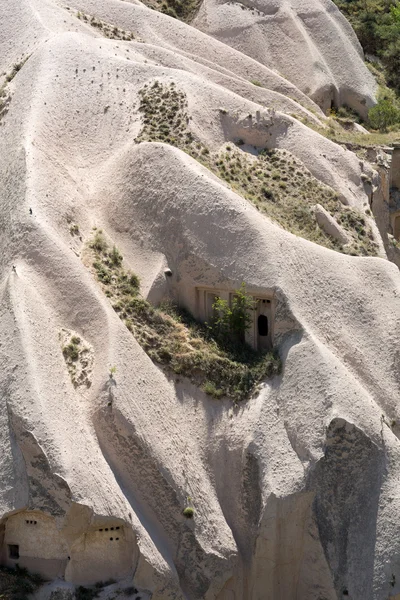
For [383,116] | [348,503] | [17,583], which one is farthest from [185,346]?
[383,116]

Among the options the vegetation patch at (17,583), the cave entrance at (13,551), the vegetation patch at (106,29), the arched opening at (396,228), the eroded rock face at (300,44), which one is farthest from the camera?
the eroded rock face at (300,44)

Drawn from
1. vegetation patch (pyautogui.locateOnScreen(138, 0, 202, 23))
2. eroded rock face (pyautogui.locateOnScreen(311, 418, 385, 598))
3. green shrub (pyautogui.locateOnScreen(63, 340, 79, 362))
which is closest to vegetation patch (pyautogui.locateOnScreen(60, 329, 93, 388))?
green shrub (pyautogui.locateOnScreen(63, 340, 79, 362))

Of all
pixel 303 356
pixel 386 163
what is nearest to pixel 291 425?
pixel 303 356

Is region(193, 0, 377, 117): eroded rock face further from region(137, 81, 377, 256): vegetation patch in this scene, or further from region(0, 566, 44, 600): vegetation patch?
region(0, 566, 44, 600): vegetation patch

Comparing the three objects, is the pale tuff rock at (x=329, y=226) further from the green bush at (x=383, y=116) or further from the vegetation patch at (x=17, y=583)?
the vegetation patch at (x=17, y=583)

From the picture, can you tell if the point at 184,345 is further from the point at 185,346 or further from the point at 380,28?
the point at 380,28

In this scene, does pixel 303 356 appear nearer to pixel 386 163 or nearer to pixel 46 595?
pixel 46 595

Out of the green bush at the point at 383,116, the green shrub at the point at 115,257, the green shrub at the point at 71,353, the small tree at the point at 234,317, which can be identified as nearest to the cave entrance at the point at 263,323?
the small tree at the point at 234,317

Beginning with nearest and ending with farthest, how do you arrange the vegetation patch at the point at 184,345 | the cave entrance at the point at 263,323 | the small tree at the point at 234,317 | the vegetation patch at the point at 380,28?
the vegetation patch at the point at 184,345 → the small tree at the point at 234,317 → the cave entrance at the point at 263,323 → the vegetation patch at the point at 380,28
